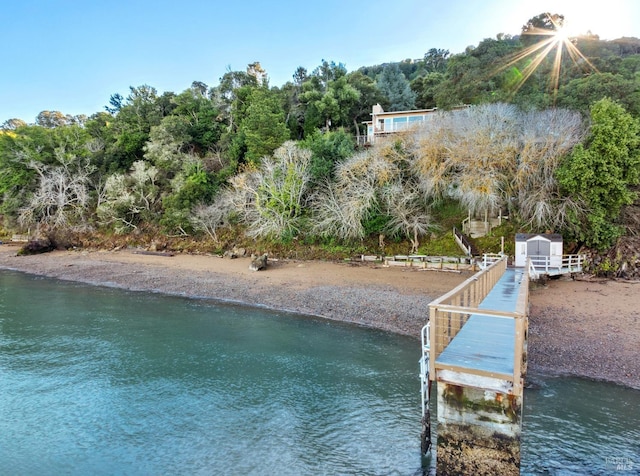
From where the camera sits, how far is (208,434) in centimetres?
852

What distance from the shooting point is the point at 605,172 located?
19.1 metres

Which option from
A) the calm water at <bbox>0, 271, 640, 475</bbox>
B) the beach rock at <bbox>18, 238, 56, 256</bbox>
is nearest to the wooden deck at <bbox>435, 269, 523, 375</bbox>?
the calm water at <bbox>0, 271, 640, 475</bbox>

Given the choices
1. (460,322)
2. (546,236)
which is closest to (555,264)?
(546,236)

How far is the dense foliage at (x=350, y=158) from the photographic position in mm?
20797

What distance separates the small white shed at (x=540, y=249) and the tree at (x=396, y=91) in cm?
3057

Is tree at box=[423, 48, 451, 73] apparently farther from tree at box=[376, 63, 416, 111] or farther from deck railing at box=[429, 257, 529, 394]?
deck railing at box=[429, 257, 529, 394]

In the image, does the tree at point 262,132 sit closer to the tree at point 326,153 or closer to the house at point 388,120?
the tree at point 326,153

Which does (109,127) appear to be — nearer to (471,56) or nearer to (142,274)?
(142,274)

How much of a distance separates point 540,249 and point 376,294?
9.33m

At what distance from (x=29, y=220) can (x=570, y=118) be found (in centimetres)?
4756

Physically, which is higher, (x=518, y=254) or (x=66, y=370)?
(x=518, y=254)

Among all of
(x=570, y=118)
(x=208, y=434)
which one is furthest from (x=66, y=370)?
(x=570, y=118)

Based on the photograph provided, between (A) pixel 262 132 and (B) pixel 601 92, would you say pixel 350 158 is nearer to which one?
(A) pixel 262 132

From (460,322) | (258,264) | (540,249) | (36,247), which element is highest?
(540,249)
